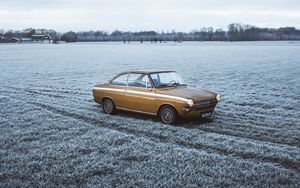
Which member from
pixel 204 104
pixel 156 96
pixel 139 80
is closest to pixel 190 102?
pixel 204 104

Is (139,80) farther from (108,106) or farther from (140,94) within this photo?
(108,106)

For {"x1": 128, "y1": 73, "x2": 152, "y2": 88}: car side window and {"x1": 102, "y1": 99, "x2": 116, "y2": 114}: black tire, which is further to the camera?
{"x1": 102, "y1": 99, "x2": 116, "y2": 114}: black tire

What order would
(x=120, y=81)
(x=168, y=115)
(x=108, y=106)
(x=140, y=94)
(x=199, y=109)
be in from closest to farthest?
(x=199, y=109) < (x=168, y=115) < (x=140, y=94) < (x=120, y=81) < (x=108, y=106)

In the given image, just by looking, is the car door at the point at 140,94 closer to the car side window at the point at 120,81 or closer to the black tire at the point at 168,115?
the car side window at the point at 120,81

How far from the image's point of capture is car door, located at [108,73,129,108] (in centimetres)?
1167

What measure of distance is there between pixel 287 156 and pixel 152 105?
14.1 ft

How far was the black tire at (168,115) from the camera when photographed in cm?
1048

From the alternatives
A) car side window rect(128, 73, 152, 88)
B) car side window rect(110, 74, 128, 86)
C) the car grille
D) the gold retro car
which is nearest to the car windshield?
the gold retro car

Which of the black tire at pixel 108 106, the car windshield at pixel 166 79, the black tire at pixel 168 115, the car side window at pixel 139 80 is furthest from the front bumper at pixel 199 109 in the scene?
the black tire at pixel 108 106

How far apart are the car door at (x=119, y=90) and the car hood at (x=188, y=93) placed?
1334mm

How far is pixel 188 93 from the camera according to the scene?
10516 millimetres

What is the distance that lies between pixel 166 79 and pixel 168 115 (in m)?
1.29

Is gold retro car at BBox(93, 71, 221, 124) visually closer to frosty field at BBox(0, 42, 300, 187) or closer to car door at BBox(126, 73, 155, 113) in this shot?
car door at BBox(126, 73, 155, 113)

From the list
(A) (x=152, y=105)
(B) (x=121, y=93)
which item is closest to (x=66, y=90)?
(B) (x=121, y=93)
